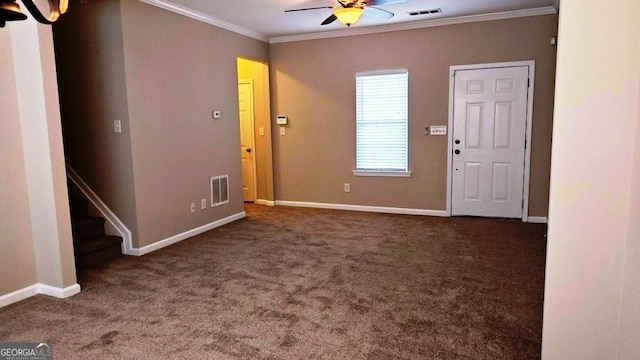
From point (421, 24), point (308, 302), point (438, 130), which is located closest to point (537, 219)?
point (438, 130)

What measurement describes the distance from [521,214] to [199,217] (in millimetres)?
4152

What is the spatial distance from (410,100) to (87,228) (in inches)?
168

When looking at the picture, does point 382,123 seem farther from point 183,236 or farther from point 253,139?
point 183,236

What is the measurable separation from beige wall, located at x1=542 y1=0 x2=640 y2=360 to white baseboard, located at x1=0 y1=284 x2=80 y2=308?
132 inches

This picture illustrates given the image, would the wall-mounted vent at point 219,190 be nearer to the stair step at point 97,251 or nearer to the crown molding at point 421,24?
the stair step at point 97,251

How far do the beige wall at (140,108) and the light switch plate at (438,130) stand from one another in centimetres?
301

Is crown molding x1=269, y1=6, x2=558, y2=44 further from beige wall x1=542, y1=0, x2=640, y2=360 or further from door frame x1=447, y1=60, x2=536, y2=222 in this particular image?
beige wall x1=542, y1=0, x2=640, y2=360

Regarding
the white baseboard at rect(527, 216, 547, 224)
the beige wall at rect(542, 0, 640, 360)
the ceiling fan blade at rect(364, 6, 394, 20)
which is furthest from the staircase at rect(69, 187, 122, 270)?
the white baseboard at rect(527, 216, 547, 224)

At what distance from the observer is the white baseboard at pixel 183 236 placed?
14.2 feet

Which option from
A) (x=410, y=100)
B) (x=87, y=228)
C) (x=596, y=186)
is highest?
(x=410, y=100)

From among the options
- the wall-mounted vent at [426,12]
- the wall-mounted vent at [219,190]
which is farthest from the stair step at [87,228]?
the wall-mounted vent at [426,12]

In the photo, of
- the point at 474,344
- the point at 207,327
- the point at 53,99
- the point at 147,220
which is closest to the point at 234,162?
the point at 147,220

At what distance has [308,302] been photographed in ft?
10.2

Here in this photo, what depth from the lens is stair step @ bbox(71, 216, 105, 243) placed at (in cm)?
412
